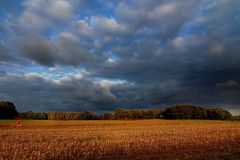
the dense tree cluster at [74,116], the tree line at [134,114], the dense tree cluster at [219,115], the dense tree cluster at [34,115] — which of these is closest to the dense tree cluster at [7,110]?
the tree line at [134,114]

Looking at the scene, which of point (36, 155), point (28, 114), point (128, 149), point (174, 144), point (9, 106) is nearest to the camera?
point (36, 155)

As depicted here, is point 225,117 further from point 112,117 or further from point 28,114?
point 28,114

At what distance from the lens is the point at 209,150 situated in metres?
19.9

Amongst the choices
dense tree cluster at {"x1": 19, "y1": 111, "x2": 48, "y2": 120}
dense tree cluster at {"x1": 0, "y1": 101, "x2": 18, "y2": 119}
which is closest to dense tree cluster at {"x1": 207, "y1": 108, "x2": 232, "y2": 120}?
dense tree cluster at {"x1": 19, "y1": 111, "x2": 48, "y2": 120}

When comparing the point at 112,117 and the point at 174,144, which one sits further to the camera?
the point at 112,117

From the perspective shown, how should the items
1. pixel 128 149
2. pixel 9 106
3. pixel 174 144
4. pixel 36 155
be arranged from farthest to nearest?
pixel 9 106 → pixel 174 144 → pixel 128 149 → pixel 36 155

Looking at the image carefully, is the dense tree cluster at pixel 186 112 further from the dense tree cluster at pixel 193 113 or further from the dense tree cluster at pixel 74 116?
the dense tree cluster at pixel 74 116

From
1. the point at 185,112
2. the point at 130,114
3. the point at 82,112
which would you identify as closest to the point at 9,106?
the point at 82,112

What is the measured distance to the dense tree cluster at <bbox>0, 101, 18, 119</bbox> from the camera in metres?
97.2

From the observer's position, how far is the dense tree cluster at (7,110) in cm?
9725

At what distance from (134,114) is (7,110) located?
143 feet

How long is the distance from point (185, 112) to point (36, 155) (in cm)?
9928

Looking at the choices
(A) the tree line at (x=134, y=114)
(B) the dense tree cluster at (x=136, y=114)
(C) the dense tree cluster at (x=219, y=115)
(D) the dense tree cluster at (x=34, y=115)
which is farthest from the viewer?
(C) the dense tree cluster at (x=219, y=115)

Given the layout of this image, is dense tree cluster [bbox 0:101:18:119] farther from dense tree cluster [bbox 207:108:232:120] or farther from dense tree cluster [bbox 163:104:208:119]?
dense tree cluster [bbox 207:108:232:120]
